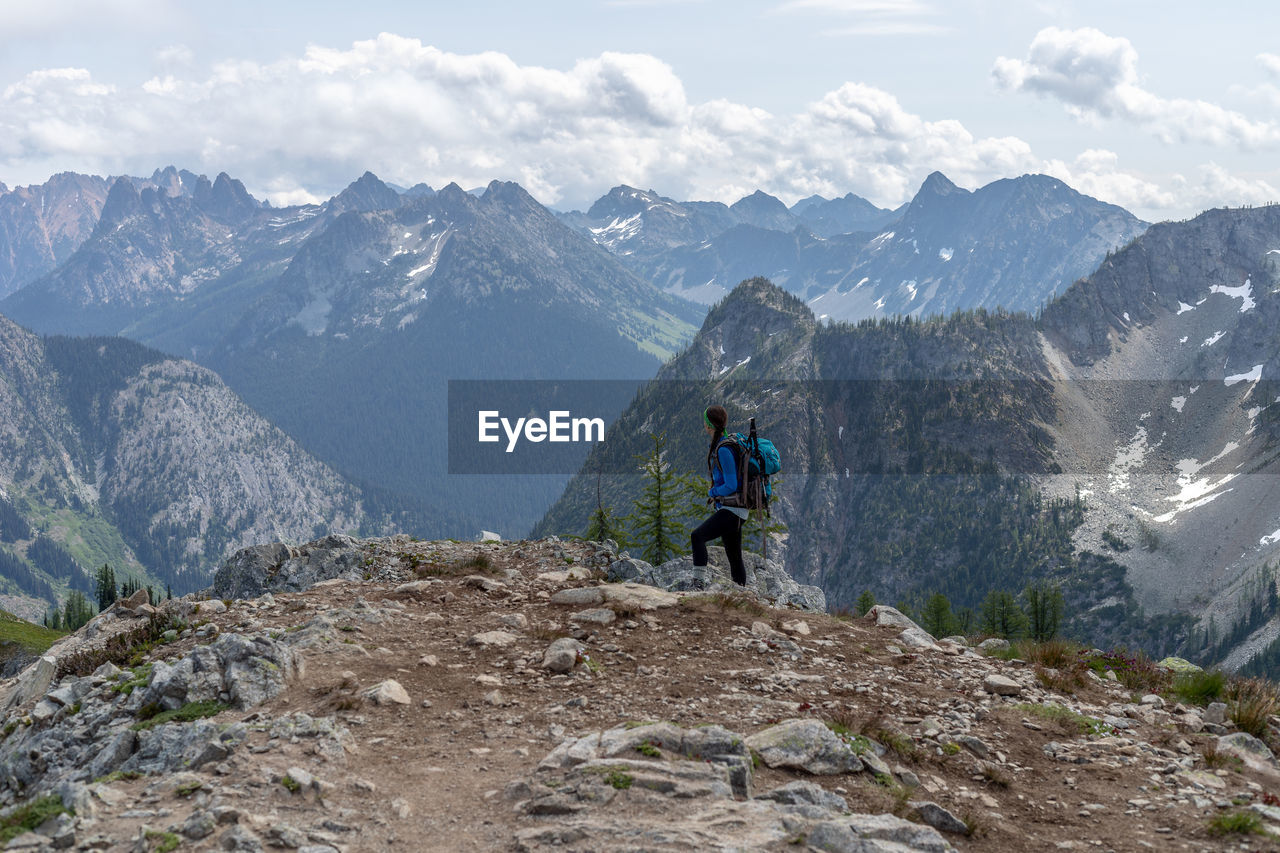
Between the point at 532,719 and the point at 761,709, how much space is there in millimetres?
3712

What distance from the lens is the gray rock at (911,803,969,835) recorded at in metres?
10.3

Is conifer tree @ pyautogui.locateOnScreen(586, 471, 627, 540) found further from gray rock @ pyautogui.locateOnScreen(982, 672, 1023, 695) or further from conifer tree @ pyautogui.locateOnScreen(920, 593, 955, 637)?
conifer tree @ pyautogui.locateOnScreen(920, 593, 955, 637)

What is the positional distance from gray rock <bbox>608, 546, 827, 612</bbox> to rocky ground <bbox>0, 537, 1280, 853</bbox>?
100.0 inches

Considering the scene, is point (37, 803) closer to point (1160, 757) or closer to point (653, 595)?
point (653, 595)

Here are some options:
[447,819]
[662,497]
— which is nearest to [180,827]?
[447,819]

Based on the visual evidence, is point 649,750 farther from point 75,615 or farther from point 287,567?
point 75,615

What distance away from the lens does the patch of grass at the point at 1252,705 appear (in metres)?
13.9

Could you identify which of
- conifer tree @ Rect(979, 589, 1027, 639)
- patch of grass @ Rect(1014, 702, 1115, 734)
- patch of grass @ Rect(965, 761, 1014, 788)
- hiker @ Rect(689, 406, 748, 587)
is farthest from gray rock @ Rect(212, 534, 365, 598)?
conifer tree @ Rect(979, 589, 1027, 639)

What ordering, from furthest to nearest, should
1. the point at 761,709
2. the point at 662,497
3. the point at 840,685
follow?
1. the point at 662,497
2. the point at 840,685
3. the point at 761,709

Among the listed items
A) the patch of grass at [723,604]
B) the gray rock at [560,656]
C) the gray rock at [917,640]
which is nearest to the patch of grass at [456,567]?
the patch of grass at [723,604]

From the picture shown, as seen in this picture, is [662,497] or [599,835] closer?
[599,835]

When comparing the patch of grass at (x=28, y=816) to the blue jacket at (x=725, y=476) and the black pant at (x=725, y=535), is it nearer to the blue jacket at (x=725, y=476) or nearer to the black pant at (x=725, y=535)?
the blue jacket at (x=725, y=476)

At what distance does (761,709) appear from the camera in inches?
531

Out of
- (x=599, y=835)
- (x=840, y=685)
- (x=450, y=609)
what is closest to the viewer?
(x=599, y=835)
